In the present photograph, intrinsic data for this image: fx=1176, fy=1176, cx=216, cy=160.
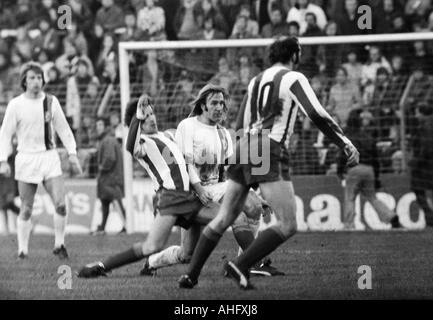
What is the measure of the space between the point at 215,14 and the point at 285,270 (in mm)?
10004

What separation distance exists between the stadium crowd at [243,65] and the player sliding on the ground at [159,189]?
774 centimetres

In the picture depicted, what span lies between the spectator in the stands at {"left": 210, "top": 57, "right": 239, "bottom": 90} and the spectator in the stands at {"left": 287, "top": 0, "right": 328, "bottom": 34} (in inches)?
62.8

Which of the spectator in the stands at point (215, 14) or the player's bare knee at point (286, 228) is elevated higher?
the spectator in the stands at point (215, 14)

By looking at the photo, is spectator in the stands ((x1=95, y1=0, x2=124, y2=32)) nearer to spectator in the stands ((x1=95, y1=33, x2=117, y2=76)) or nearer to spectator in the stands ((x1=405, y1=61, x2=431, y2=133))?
spectator in the stands ((x1=95, y1=33, x2=117, y2=76))

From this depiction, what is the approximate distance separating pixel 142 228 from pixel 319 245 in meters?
4.75

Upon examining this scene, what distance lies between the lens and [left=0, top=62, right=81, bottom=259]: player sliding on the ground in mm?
14336

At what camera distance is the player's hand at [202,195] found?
36.7 feet

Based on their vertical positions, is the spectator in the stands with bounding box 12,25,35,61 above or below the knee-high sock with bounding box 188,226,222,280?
above

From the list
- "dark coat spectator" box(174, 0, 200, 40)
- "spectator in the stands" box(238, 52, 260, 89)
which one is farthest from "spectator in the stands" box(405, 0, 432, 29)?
"dark coat spectator" box(174, 0, 200, 40)

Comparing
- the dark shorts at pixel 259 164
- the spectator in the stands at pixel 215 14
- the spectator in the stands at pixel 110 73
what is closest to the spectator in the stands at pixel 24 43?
the spectator in the stands at pixel 110 73

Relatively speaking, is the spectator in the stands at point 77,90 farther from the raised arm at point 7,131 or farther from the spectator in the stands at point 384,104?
the raised arm at point 7,131

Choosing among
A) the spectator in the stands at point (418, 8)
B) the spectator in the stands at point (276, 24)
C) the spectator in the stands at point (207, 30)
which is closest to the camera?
the spectator in the stands at point (418, 8)

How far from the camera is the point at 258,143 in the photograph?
9961 millimetres
